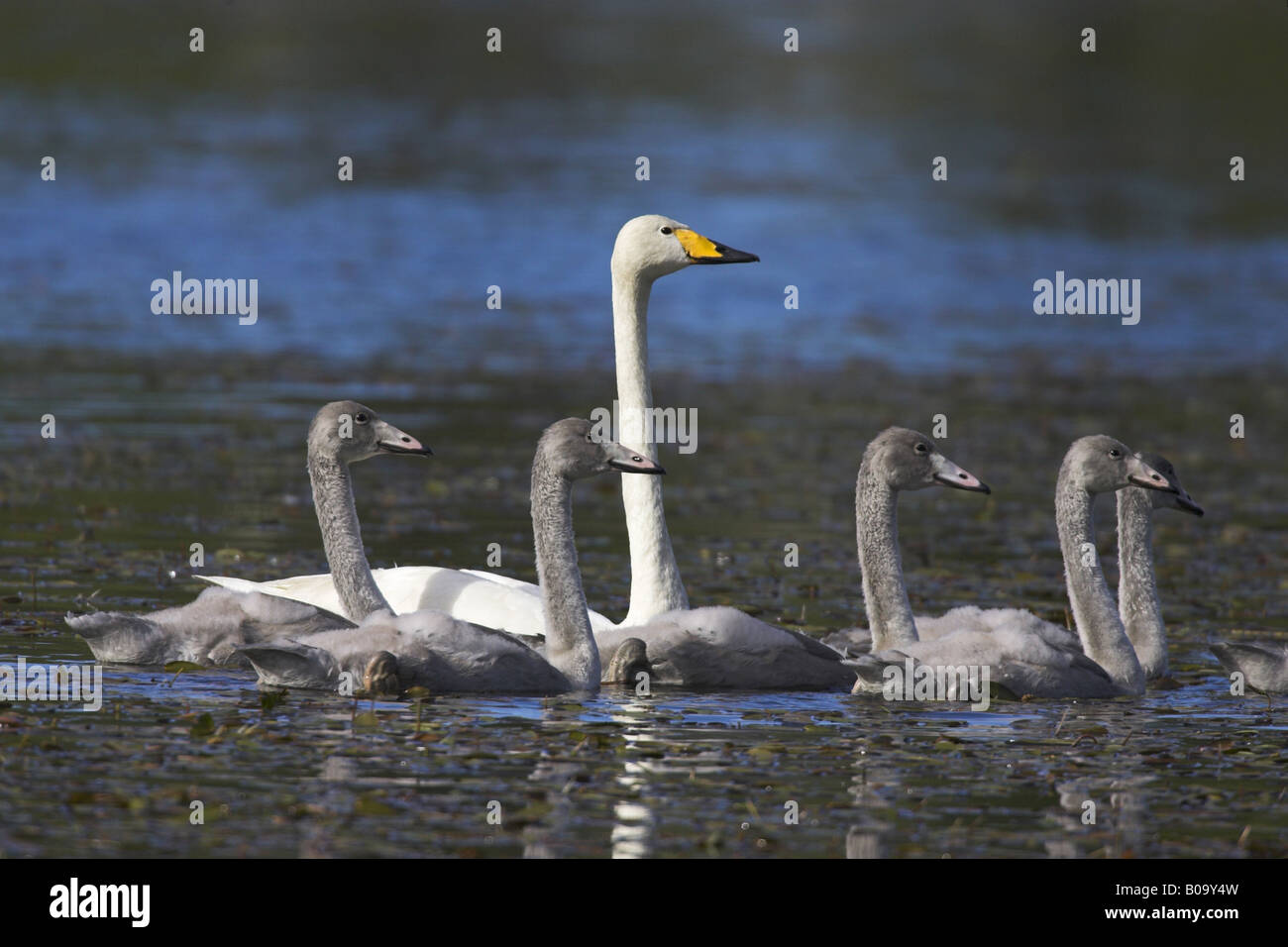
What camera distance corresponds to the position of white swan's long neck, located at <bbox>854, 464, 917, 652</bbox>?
12156 millimetres

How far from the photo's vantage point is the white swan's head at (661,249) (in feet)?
43.1

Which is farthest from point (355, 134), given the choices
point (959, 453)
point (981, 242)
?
point (959, 453)

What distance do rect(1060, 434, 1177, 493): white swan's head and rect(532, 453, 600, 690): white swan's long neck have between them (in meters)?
2.94

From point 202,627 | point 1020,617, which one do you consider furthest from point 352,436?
point 1020,617

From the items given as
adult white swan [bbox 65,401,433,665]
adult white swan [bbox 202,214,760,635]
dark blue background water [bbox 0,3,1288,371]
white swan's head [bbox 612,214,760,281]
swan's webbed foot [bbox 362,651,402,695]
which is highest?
dark blue background water [bbox 0,3,1288,371]

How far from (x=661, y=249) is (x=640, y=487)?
1.40m

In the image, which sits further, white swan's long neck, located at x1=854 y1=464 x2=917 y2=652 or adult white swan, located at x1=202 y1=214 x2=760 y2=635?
adult white swan, located at x1=202 y1=214 x2=760 y2=635

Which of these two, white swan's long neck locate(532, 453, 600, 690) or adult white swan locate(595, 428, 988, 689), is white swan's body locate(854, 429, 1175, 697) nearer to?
adult white swan locate(595, 428, 988, 689)

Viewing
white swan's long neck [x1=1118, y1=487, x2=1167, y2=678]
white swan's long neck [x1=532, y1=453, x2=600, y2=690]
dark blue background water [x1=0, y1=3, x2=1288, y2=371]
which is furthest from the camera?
dark blue background water [x1=0, y1=3, x2=1288, y2=371]

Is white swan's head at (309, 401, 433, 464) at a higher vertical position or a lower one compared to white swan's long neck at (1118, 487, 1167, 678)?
higher

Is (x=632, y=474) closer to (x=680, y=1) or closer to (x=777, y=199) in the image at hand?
(x=777, y=199)

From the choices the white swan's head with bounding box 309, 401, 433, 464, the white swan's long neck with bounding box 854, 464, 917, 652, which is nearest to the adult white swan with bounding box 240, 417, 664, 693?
the white swan's head with bounding box 309, 401, 433, 464

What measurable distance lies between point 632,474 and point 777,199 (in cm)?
2968

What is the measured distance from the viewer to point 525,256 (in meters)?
36.4
